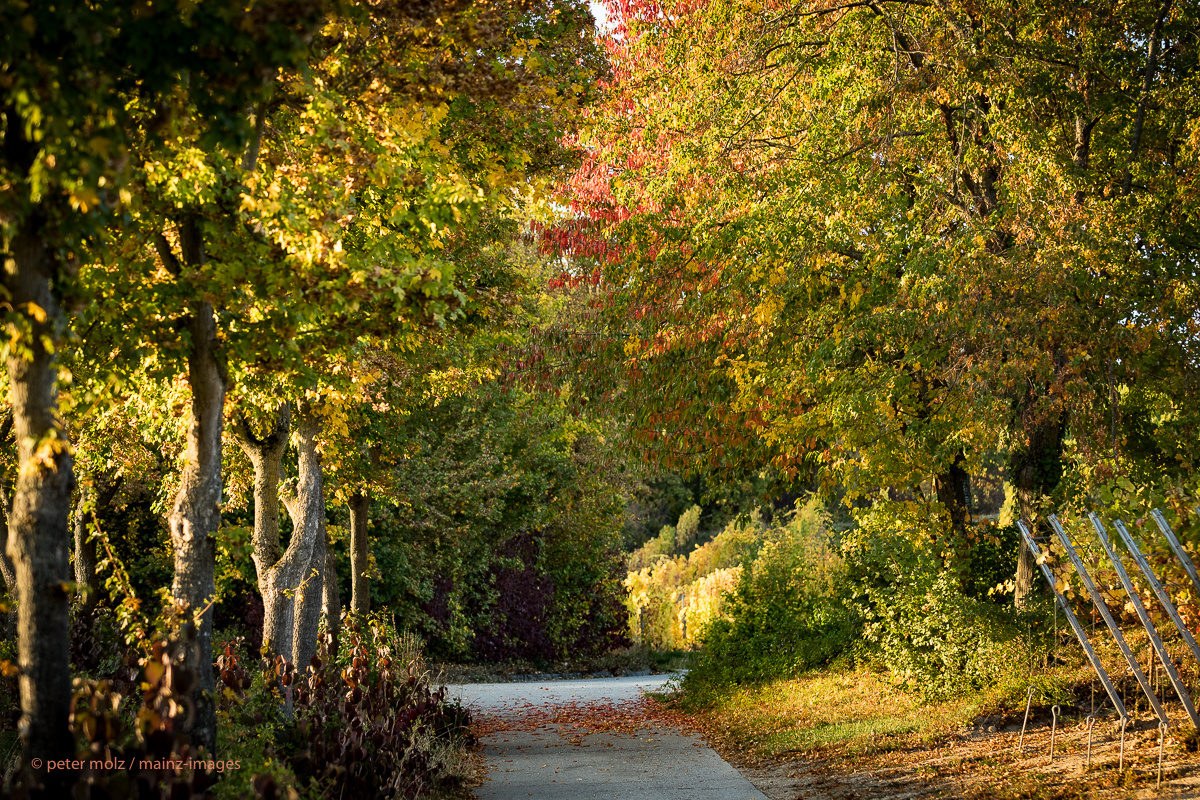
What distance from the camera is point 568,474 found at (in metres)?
24.1

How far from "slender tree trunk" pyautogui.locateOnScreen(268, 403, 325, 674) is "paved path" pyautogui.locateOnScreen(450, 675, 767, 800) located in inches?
93.2

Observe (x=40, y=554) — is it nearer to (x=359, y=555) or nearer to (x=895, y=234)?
(x=895, y=234)

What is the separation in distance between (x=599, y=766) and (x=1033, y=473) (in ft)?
20.4

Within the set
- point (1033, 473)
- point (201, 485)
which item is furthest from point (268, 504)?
point (1033, 473)

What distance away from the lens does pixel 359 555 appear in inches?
552

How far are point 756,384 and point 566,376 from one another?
3364 millimetres

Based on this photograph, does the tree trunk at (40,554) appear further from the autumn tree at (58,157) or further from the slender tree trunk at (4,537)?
the slender tree trunk at (4,537)

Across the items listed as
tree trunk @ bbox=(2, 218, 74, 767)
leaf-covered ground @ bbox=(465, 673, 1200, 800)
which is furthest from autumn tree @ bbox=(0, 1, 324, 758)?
leaf-covered ground @ bbox=(465, 673, 1200, 800)

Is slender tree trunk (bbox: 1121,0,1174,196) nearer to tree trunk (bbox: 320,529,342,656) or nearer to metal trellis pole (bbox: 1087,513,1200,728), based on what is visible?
metal trellis pole (bbox: 1087,513,1200,728)

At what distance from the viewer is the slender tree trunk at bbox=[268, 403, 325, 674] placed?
9180 millimetres

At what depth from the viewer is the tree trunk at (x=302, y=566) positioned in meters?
9.16

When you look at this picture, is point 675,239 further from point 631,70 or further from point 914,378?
point 914,378

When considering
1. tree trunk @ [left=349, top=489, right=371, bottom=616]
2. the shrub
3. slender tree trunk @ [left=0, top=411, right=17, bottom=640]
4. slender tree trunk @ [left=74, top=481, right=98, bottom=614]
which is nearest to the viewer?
the shrub

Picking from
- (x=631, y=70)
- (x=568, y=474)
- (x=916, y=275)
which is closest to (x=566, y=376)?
(x=631, y=70)
